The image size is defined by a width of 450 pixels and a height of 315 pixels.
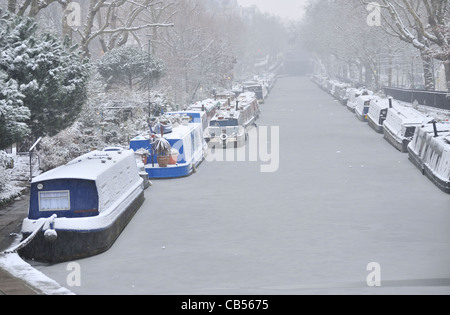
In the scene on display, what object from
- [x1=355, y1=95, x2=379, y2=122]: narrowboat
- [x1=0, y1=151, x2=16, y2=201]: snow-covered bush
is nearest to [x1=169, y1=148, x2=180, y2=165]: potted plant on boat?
[x1=0, y1=151, x2=16, y2=201]: snow-covered bush

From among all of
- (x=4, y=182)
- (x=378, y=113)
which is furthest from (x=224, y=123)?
(x=4, y=182)

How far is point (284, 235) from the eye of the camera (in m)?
20.1

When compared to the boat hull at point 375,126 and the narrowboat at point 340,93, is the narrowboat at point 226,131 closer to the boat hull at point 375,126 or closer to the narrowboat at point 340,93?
the boat hull at point 375,126

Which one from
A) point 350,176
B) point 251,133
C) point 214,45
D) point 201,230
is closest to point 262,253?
point 201,230

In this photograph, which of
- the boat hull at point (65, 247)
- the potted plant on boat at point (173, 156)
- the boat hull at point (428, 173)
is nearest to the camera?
the boat hull at point (65, 247)

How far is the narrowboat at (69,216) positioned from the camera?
17.4m

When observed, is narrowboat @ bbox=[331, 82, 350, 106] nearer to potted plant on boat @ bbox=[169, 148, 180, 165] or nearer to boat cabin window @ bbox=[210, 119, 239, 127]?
boat cabin window @ bbox=[210, 119, 239, 127]

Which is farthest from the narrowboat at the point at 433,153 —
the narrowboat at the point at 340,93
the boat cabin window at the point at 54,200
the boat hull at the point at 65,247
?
the narrowboat at the point at 340,93

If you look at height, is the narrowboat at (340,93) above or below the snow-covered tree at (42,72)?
below

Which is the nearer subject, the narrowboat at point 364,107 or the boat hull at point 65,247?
the boat hull at point 65,247

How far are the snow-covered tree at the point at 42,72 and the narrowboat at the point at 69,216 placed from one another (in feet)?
12.9

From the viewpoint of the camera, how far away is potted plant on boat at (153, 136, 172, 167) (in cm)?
2912
